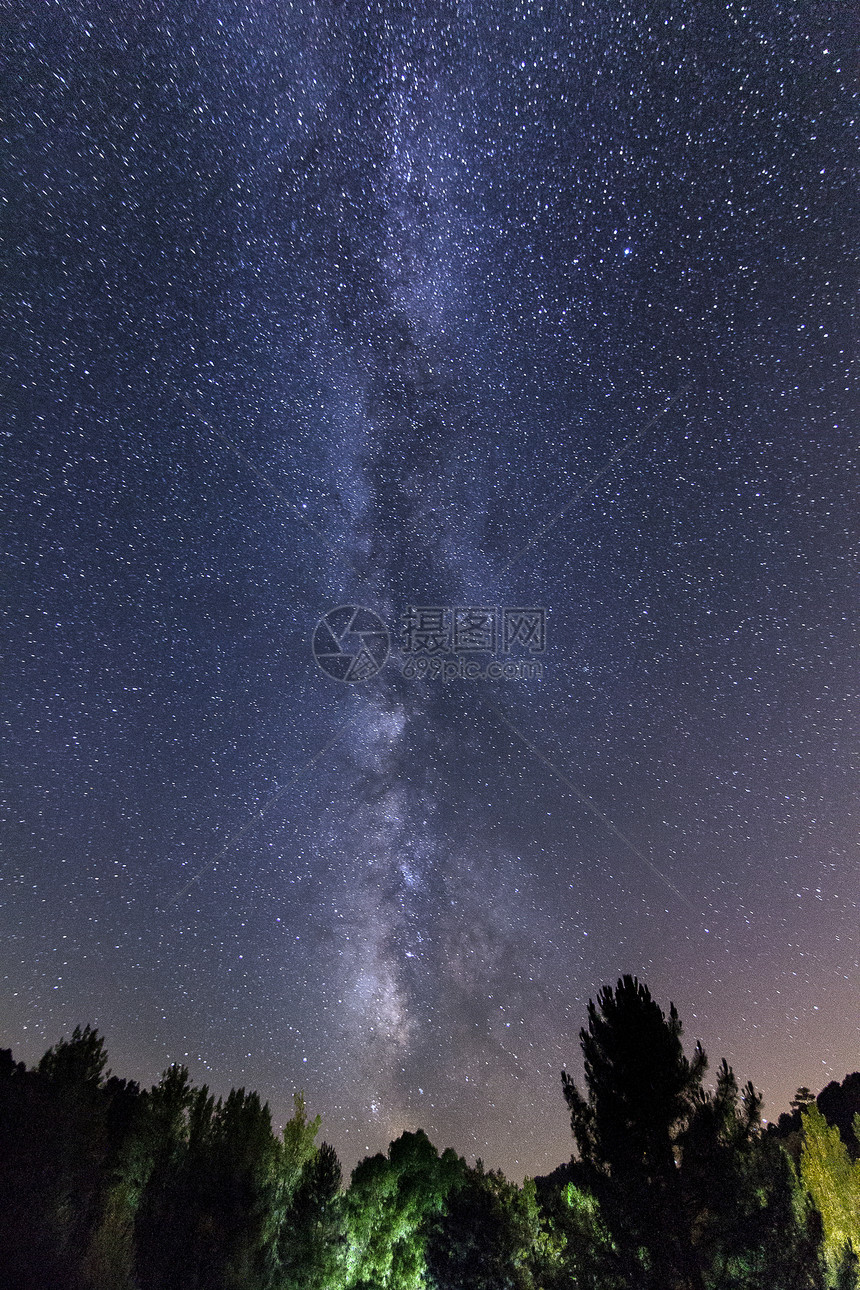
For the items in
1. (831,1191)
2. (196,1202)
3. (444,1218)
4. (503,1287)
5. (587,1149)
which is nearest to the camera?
(587,1149)

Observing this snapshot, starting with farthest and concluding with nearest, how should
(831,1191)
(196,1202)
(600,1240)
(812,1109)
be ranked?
(812,1109) < (831,1191) < (196,1202) < (600,1240)

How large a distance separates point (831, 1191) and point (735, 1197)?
57.7 ft

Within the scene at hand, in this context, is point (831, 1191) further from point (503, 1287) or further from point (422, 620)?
point (422, 620)

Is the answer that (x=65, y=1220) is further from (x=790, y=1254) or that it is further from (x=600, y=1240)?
(x=790, y=1254)

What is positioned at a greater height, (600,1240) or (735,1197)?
(735,1197)

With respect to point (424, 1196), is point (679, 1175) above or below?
above

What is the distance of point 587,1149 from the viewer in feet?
42.4

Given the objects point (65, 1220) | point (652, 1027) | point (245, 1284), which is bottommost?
point (245, 1284)

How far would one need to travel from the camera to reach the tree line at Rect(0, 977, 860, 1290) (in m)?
11.1

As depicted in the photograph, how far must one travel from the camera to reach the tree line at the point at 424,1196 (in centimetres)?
1105

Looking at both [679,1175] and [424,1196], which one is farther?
[424,1196]

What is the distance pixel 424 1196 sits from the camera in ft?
80.9

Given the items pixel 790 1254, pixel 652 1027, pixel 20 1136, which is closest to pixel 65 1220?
pixel 20 1136

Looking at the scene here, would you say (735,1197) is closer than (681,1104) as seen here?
Yes
